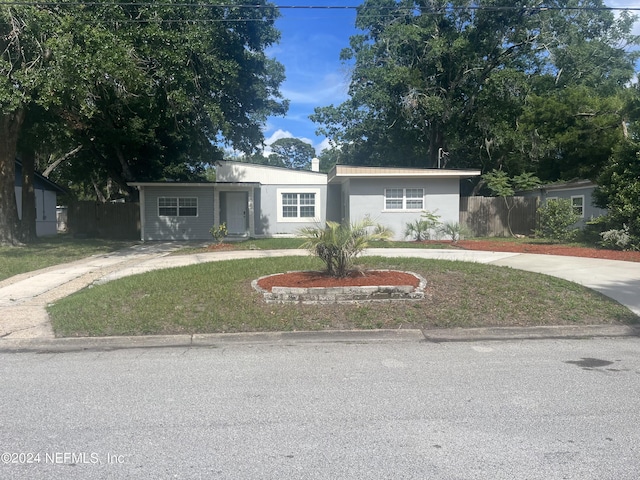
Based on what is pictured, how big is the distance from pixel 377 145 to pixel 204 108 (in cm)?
1935

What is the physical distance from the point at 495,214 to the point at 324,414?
2021cm

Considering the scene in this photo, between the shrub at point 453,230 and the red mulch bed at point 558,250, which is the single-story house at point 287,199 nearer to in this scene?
the shrub at point 453,230

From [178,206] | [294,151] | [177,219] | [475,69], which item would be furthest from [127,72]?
[294,151]

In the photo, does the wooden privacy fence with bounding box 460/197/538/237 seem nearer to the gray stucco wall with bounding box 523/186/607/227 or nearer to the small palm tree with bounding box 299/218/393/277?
the gray stucco wall with bounding box 523/186/607/227

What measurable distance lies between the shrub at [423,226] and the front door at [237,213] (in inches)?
300

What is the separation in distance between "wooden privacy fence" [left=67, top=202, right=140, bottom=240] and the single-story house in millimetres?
2891

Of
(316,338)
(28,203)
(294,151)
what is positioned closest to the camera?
(316,338)

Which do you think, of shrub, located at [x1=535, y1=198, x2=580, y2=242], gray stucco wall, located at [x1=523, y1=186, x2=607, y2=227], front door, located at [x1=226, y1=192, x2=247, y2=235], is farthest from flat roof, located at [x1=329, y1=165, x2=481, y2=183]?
front door, located at [x1=226, y1=192, x2=247, y2=235]

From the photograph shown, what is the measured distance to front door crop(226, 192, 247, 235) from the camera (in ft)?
71.9

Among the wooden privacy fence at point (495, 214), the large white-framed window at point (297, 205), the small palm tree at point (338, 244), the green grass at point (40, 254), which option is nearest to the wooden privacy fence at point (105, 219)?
the green grass at point (40, 254)

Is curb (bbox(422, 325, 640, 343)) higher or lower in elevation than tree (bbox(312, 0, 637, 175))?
lower

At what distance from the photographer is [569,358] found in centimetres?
555

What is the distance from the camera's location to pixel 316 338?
6.57 meters

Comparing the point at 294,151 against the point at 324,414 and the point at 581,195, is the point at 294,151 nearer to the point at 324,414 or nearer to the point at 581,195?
the point at 581,195
